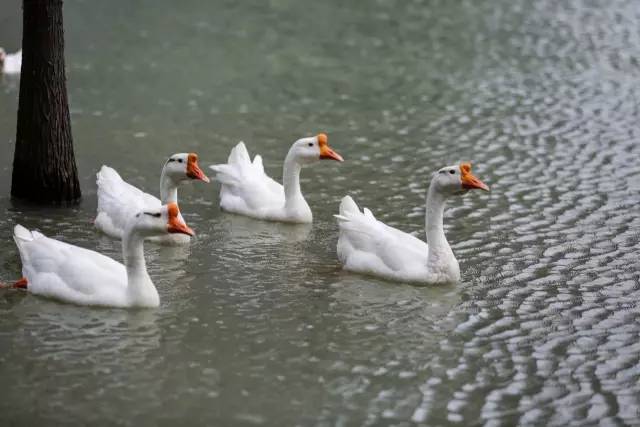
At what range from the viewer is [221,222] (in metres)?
12.6

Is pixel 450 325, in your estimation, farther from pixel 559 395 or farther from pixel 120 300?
pixel 120 300

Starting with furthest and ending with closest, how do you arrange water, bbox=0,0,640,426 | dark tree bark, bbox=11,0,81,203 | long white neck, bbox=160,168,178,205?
dark tree bark, bbox=11,0,81,203 < long white neck, bbox=160,168,178,205 < water, bbox=0,0,640,426

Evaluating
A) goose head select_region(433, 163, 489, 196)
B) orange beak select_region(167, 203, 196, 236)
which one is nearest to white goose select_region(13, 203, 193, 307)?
orange beak select_region(167, 203, 196, 236)

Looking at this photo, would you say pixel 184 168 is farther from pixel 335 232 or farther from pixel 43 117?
pixel 43 117

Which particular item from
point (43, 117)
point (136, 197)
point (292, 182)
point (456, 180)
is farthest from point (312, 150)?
point (43, 117)

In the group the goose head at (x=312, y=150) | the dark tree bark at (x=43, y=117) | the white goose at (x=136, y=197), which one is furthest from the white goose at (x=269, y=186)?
the dark tree bark at (x=43, y=117)

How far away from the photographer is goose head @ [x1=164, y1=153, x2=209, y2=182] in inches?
463

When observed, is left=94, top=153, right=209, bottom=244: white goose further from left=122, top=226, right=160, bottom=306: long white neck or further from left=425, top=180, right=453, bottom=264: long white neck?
left=425, top=180, right=453, bottom=264: long white neck

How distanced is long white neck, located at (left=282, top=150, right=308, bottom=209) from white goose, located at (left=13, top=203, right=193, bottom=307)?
114 inches

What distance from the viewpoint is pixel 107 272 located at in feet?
32.2

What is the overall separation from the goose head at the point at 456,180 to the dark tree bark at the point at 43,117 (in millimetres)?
4381

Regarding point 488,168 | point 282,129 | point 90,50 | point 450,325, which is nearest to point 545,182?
point 488,168

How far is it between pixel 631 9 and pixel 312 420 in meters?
20.2

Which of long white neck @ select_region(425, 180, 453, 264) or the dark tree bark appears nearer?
long white neck @ select_region(425, 180, 453, 264)
